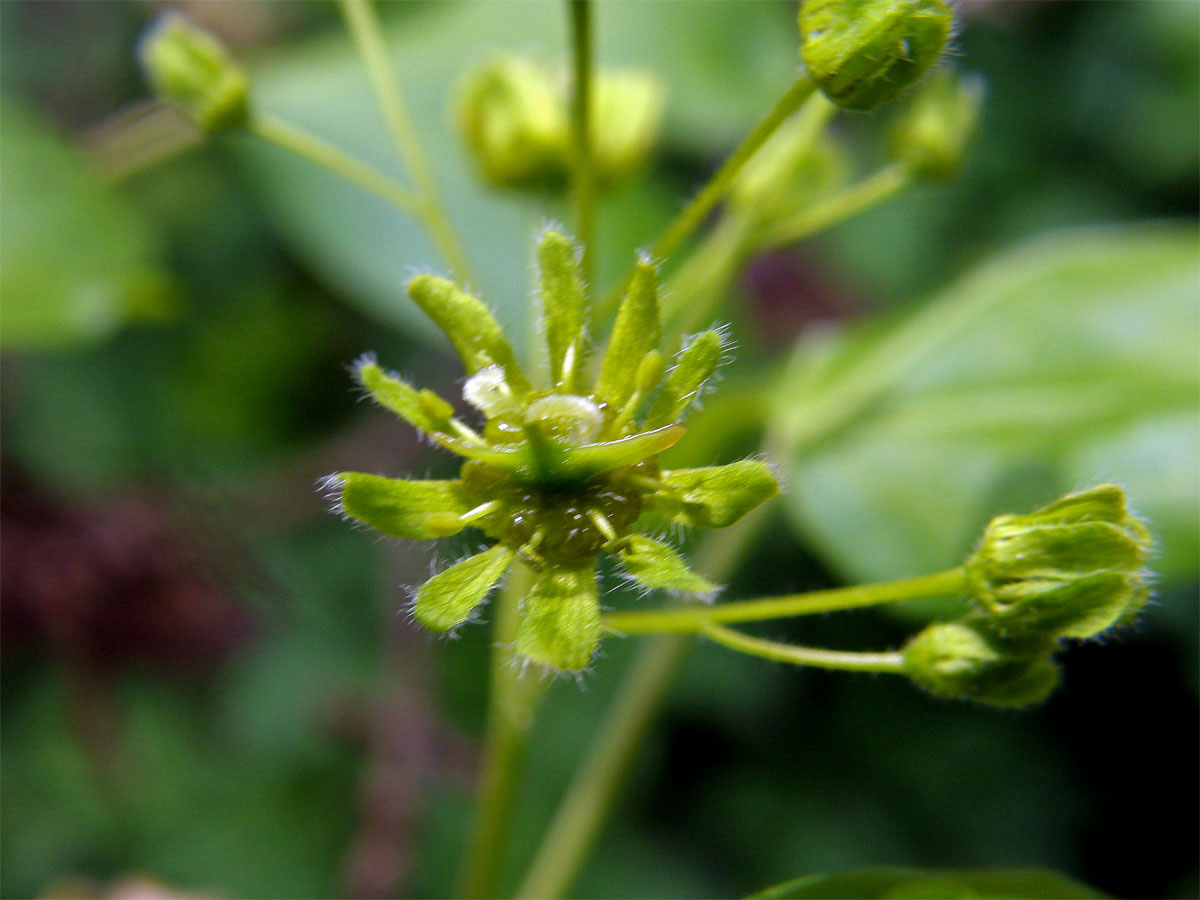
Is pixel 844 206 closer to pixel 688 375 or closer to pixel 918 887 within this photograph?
pixel 688 375

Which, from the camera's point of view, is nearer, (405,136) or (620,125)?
(405,136)

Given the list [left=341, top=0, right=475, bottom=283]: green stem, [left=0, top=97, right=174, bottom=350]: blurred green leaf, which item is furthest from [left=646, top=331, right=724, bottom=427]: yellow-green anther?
[left=0, top=97, right=174, bottom=350]: blurred green leaf

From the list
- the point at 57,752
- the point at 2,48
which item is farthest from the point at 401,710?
the point at 2,48

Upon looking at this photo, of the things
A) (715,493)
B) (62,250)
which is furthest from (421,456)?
(715,493)

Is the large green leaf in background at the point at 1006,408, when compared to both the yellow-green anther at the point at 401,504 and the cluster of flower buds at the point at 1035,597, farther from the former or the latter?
the yellow-green anther at the point at 401,504

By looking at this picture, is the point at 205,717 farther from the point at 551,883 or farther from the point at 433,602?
the point at 433,602

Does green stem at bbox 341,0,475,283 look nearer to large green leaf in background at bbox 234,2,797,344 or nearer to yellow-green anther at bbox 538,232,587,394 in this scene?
yellow-green anther at bbox 538,232,587,394
